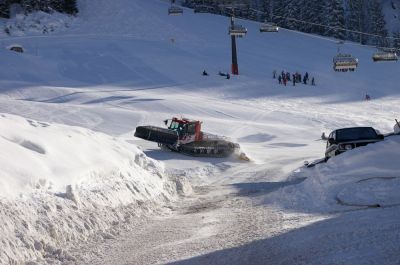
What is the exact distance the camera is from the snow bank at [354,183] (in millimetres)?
11086

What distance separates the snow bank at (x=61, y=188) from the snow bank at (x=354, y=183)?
3033 millimetres

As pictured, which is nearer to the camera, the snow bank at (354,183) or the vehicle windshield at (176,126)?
the snow bank at (354,183)

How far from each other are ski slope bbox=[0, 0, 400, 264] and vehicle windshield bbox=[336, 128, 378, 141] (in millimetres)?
1688

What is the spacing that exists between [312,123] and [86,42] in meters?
29.8

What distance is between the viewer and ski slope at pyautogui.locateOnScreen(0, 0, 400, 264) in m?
9.03

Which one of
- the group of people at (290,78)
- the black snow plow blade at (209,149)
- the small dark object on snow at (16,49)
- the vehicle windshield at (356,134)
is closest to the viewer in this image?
the vehicle windshield at (356,134)

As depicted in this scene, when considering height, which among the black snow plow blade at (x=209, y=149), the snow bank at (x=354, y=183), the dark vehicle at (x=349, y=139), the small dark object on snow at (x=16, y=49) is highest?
the small dark object on snow at (x=16, y=49)

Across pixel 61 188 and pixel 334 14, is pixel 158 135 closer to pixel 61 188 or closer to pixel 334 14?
pixel 61 188

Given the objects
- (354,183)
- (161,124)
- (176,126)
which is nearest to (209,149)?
(176,126)

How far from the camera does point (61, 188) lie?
1038cm

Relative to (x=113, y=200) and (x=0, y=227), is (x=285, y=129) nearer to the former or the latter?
(x=113, y=200)

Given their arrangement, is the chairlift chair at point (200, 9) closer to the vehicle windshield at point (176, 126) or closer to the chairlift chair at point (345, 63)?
the chairlift chair at point (345, 63)

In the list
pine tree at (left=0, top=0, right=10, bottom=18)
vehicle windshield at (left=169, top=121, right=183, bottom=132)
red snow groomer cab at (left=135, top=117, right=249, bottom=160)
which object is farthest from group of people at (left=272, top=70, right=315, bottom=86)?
pine tree at (left=0, top=0, right=10, bottom=18)

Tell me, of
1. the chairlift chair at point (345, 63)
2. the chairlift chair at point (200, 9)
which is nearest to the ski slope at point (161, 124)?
the chairlift chair at point (200, 9)
